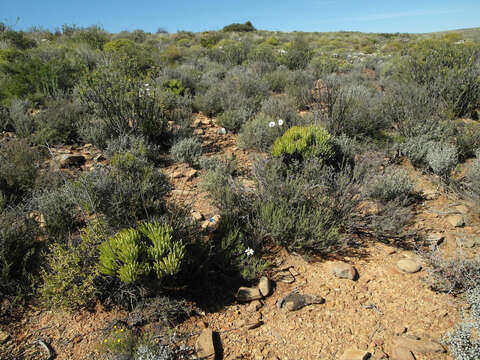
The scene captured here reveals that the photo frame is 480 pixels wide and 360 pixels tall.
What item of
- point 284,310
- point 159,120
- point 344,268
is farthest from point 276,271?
point 159,120

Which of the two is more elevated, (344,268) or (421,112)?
(421,112)

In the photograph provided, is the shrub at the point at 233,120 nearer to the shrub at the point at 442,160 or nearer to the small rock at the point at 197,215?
the small rock at the point at 197,215

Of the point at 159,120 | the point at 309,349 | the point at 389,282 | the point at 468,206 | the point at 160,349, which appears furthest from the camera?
the point at 159,120

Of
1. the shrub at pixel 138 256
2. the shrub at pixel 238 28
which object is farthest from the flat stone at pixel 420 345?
the shrub at pixel 238 28

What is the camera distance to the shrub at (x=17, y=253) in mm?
2285

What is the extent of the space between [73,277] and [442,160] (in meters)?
4.67

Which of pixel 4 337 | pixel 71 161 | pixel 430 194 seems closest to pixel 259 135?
pixel 430 194

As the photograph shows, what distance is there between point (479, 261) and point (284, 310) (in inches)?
71.9

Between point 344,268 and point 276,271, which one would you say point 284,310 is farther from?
point 344,268

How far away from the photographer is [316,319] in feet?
7.64

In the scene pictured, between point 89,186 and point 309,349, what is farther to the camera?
point 89,186

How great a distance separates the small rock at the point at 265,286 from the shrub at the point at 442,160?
3137 mm

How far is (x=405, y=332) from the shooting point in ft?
7.21

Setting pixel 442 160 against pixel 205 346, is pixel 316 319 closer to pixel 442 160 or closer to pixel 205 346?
pixel 205 346
